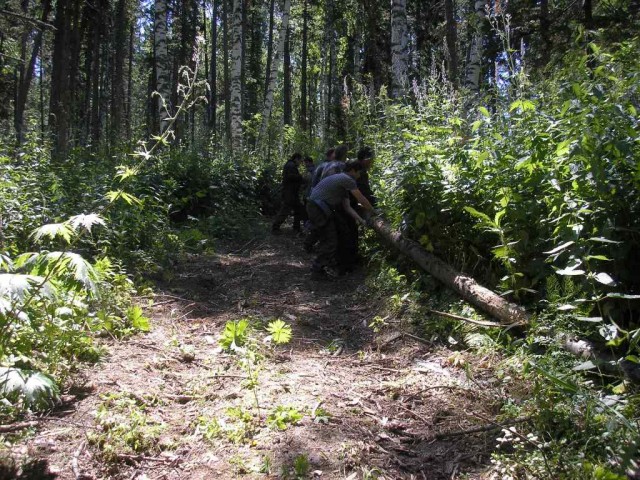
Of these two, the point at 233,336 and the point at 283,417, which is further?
the point at 233,336

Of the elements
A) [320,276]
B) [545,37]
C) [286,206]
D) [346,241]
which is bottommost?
[320,276]

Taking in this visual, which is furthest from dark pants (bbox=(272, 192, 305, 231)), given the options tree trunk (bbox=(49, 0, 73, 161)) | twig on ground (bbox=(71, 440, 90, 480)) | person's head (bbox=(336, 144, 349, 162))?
twig on ground (bbox=(71, 440, 90, 480))

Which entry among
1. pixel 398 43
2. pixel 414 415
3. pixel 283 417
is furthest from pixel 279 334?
pixel 398 43

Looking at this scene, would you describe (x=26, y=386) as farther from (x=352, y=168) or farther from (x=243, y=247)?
(x=243, y=247)

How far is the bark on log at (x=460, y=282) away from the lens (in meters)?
3.89

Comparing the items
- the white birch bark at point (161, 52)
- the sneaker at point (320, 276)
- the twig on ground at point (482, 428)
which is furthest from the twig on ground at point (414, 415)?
the white birch bark at point (161, 52)

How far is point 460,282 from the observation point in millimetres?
4703

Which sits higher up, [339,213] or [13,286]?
[339,213]

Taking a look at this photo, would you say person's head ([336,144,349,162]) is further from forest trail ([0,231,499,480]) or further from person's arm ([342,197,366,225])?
forest trail ([0,231,499,480])

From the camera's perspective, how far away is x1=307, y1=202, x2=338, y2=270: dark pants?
7297 millimetres

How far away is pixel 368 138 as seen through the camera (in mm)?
9406

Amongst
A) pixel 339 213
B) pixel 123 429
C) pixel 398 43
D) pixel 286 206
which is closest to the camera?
pixel 123 429

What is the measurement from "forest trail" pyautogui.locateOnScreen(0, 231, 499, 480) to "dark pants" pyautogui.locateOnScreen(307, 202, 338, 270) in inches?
79.3

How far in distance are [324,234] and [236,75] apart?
1093cm
